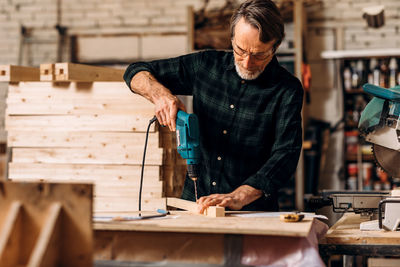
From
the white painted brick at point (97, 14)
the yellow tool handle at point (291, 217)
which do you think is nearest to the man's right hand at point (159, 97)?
the yellow tool handle at point (291, 217)

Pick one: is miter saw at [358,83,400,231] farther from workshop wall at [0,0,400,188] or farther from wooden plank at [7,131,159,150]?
workshop wall at [0,0,400,188]

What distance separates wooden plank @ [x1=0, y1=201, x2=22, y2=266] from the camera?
1444 millimetres

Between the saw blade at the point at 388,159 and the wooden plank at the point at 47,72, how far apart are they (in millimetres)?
1798

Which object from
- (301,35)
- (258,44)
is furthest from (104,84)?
(301,35)

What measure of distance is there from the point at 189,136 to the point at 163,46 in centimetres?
507

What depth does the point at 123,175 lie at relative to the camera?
3.19 metres

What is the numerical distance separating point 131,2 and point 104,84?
14.6ft

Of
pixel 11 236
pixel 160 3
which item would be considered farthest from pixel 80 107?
pixel 160 3

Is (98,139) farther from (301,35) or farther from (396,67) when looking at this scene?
(396,67)

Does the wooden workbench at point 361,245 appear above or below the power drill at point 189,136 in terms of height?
below

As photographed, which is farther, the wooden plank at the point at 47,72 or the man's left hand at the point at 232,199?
the wooden plank at the point at 47,72

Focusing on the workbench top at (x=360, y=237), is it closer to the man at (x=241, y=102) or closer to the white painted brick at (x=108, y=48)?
the man at (x=241, y=102)

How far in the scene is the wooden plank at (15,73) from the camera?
317cm

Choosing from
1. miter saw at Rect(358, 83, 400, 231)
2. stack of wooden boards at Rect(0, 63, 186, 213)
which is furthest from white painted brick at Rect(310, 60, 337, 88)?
miter saw at Rect(358, 83, 400, 231)
